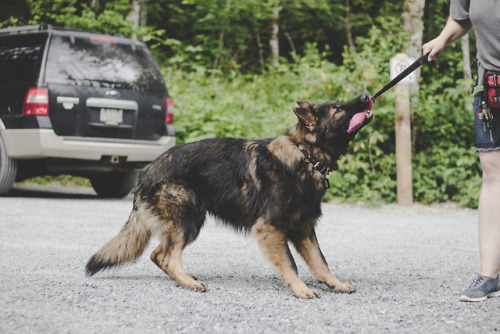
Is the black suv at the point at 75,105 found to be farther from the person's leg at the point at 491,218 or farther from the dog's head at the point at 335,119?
the person's leg at the point at 491,218

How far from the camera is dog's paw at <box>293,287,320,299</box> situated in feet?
12.6

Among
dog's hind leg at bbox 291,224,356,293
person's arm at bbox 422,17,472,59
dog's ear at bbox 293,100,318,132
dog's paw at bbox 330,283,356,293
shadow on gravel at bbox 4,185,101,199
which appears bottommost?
shadow on gravel at bbox 4,185,101,199

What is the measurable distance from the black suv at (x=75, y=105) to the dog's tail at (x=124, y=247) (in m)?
4.67

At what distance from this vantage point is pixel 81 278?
13.9 feet

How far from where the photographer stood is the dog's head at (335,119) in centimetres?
410

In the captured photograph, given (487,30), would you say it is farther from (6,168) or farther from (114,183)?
(114,183)

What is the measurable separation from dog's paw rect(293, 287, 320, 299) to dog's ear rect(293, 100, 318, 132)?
3.39ft

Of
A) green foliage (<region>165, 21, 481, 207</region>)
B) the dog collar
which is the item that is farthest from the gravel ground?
green foliage (<region>165, 21, 481, 207</region>)

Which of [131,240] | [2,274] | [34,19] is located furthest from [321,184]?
[34,19]

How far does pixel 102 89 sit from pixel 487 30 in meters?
6.24

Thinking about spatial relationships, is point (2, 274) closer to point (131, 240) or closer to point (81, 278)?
point (81, 278)

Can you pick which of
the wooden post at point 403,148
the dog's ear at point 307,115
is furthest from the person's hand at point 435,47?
the wooden post at point 403,148

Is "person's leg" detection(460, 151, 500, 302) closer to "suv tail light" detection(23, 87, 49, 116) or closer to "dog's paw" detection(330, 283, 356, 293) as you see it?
"dog's paw" detection(330, 283, 356, 293)

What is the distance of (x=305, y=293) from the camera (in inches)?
152
